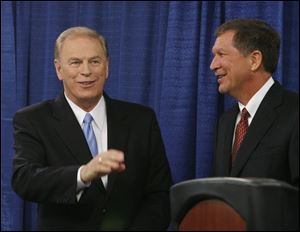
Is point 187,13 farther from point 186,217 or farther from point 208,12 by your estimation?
point 186,217

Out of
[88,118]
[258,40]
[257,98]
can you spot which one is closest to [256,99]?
[257,98]

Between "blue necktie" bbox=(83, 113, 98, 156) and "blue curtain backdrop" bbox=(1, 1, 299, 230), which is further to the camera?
"blue curtain backdrop" bbox=(1, 1, 299, 230)

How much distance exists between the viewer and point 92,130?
2182 millimetres

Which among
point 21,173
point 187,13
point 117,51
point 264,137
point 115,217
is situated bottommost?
point 115,217

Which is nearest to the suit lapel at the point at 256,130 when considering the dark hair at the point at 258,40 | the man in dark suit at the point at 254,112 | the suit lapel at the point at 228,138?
the man in dark suit at the point at 254,112

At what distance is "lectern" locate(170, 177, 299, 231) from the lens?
4.15ft

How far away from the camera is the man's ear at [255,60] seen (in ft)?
7.59

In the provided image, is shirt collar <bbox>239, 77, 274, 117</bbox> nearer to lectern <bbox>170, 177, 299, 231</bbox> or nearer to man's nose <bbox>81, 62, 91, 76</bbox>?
man's nose <bbox>81, 62, 91, 76</bbox>

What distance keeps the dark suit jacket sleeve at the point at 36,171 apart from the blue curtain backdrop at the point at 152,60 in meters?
0.88

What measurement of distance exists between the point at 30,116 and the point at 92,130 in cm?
21

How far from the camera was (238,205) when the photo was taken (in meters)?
1.27

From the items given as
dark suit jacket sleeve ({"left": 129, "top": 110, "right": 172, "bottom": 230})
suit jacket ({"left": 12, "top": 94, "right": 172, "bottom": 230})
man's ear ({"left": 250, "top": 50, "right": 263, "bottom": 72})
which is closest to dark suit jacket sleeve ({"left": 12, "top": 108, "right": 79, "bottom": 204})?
suit jacket ({"left": 12, "top": 94, "right": 172, "bottom": 230})

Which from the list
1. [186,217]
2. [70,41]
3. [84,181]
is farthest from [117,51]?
[186,217]

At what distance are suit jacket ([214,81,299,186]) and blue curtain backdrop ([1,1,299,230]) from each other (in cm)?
63
